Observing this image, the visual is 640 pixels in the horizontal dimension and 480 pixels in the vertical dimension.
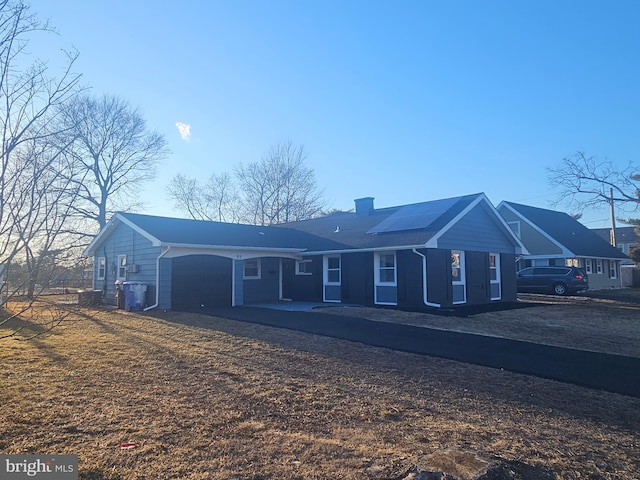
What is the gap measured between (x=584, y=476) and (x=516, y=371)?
3864 mm

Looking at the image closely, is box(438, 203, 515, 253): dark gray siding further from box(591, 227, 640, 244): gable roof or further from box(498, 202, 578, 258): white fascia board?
box(591, 227, 640, 244): gable roof

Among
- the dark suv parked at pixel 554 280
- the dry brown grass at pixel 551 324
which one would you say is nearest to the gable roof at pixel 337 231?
the dry brown grass at pixel 551 324

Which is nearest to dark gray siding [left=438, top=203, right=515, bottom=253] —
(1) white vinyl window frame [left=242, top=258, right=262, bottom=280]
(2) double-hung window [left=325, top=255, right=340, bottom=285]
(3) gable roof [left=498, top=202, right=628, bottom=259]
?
(2) double-hung window [left=325, top=255, right=340, bottom=285]

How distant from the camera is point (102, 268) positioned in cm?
2055

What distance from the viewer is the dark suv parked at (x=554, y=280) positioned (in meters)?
24.6

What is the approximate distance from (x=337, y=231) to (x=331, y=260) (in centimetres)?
211

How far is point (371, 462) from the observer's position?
380 cm

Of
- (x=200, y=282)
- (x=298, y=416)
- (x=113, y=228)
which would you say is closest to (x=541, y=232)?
(x=200, y=282)

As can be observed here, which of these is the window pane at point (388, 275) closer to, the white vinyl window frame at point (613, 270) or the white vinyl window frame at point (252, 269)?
the white vinyl window frame at point (252, 269)

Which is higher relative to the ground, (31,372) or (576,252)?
(576,252)

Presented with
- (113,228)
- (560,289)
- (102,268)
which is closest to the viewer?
(113,228)

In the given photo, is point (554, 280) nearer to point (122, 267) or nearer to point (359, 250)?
point (359, 250)

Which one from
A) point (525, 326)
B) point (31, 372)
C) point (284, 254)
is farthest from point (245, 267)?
point (31, 372)

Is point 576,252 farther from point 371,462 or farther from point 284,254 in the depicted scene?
point 371,462
